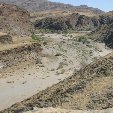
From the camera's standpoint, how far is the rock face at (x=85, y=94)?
18.2 metres

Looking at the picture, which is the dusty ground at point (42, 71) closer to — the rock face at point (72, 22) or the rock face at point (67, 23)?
the rock face at point (67, 23)

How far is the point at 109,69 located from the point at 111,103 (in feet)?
13.3

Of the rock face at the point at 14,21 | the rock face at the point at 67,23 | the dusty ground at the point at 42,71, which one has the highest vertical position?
the rock face at the point at 14,21

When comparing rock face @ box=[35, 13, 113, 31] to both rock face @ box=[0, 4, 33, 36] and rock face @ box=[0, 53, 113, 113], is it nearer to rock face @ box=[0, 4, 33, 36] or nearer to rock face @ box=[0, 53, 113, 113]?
rock face @ box=[0, 4, 33, 36]

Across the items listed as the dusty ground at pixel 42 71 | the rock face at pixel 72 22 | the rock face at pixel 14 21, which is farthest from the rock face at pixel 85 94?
the rock face at pixel 72 22

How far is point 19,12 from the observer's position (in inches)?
2379

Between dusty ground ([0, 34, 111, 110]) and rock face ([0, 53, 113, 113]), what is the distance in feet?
23.3

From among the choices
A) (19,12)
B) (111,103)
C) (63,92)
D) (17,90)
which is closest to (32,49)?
(17,90)

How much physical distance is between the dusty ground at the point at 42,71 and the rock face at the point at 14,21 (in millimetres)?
6683

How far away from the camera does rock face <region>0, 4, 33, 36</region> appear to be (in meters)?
54.1

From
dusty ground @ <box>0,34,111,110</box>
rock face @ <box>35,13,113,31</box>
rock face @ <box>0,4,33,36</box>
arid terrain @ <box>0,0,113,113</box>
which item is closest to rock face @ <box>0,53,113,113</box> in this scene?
arid terrain @ <box>0,0,113,113</box>

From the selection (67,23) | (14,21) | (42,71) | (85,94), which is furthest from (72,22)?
(85,94)

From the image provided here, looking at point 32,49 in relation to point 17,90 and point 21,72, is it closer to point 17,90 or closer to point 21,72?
point 21,72

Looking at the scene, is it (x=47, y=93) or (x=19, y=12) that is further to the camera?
(x=19, y=12)
